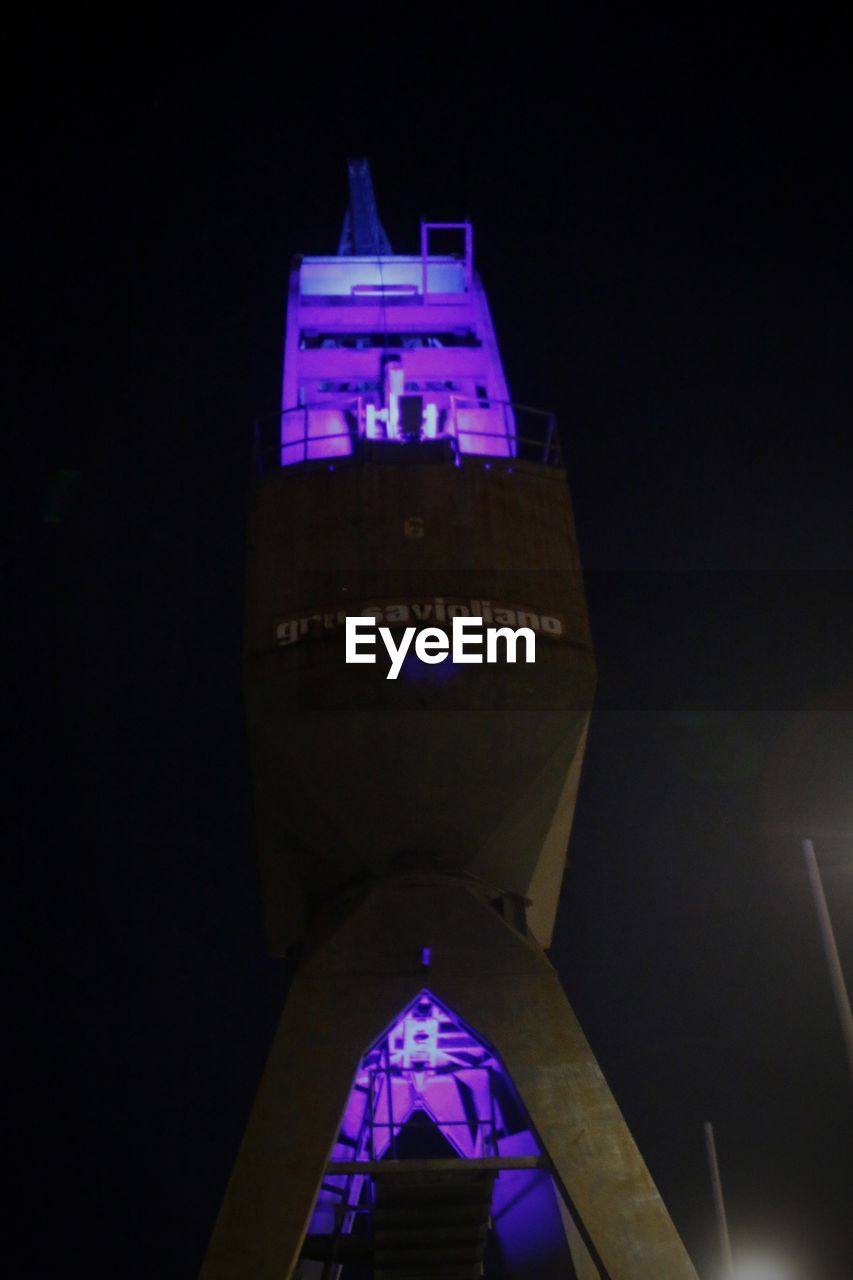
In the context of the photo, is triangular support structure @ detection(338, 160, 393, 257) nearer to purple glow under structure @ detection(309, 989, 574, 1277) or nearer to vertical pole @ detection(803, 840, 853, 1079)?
vertical pole @ detection(803, 840, 853, 1079)

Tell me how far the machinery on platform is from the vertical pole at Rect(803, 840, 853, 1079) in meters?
3.31

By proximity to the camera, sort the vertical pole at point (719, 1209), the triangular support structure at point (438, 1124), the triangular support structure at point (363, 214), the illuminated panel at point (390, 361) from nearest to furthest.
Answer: the triangular support structure at point (438, 1124)
the illuminated panel at point (390, 361)
the vertical pole at point (719, 1209)
the triangular support structure at point (363, 214)

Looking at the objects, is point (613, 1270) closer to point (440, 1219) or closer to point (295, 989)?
point (440, 1219)

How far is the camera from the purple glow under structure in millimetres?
14562

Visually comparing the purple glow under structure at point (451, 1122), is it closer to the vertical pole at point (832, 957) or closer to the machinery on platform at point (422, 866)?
the machinery on platform at point (422, 866)

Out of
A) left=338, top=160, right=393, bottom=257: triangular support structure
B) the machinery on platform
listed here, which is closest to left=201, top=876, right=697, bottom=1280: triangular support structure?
the machinery on platform

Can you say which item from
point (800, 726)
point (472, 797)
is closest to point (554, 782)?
point (472, 797)

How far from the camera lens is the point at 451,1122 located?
53.0 feet

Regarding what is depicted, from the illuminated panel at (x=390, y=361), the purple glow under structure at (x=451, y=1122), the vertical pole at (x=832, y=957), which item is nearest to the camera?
the purple glow under structure at (x=451, y=1122)

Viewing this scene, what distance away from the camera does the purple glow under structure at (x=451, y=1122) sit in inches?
573
